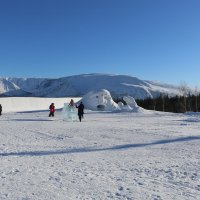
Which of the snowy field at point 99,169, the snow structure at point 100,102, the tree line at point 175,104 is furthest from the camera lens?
the tree line at point 175,104

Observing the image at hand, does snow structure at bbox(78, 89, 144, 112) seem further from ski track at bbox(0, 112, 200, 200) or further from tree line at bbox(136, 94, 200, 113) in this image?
tree line at bbox(136, 94, 200, 113)

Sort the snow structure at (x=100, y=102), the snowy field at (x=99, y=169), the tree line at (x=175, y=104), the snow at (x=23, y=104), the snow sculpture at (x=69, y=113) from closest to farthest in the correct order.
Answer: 1. the snowy field at (x=99, y=169)
2. the snow sculpture at (x=69, y=113)
3. the snow structure at (x=100, y=102)
4. the snow at (x=23, y=104)
5. the tree line at (x=175, y=104)

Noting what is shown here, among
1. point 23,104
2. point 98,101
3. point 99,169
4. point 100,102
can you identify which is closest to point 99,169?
point 99,169

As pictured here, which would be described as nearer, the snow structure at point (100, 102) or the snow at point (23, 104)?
the snow structure at point (100, 102)

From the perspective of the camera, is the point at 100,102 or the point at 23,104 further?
the point at 23,104

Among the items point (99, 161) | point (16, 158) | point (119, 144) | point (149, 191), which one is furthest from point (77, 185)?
point (119, 144)

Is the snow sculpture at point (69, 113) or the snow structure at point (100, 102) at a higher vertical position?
the snow structure at point (100, 102)

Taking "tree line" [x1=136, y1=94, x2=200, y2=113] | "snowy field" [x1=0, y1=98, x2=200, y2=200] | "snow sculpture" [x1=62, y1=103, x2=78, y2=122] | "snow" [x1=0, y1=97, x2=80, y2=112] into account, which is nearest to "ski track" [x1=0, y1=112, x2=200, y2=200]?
"snowy field" [x1=0, y1=98, x2=200, y2=200]

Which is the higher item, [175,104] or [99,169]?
[175,104]

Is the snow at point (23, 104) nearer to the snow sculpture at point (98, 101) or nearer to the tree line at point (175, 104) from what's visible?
the snow sculpture at point (98, 101)

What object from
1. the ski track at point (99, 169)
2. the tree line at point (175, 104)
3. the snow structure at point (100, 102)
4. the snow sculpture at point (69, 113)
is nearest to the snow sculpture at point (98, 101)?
the snow structure at point (100, 102)

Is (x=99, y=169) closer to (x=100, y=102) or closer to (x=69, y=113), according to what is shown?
(x=69, y=113)

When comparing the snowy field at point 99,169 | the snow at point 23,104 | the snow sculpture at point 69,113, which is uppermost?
the snow at point 23,104

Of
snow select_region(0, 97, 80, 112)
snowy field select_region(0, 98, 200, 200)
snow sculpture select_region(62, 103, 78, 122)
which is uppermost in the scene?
snow select_region(0, 97, 80, 112)
